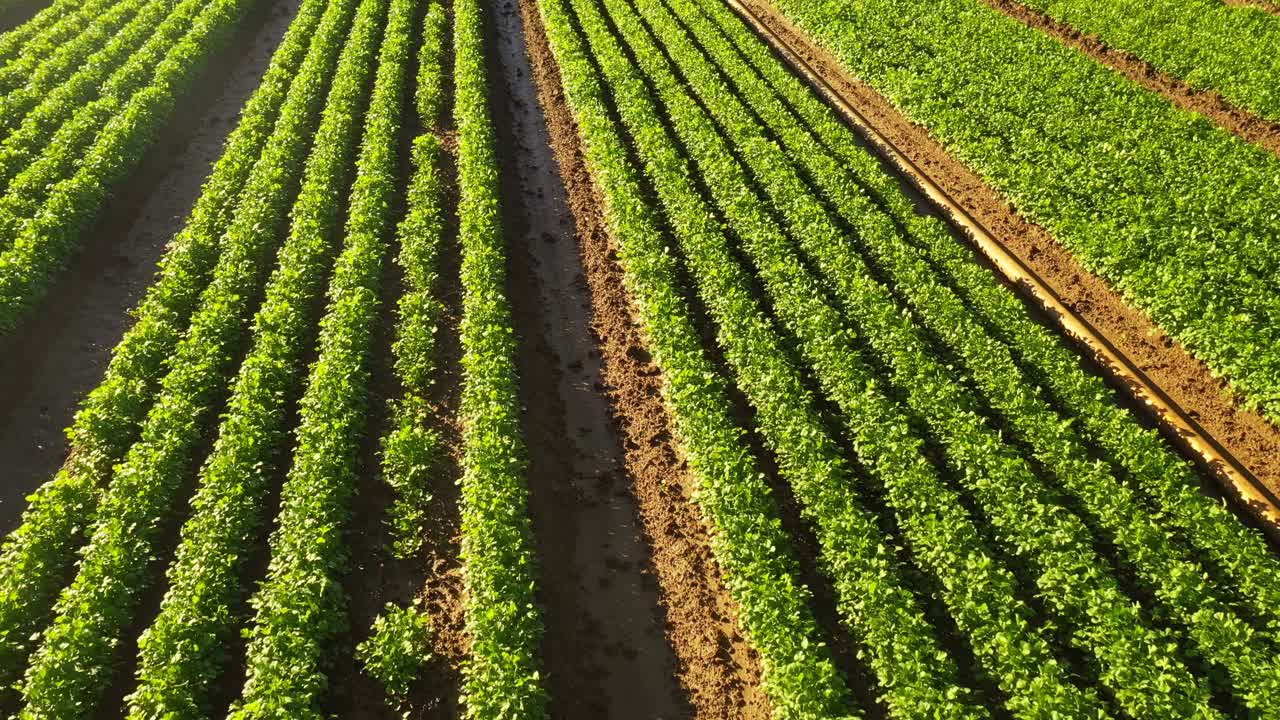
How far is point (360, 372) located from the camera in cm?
1343

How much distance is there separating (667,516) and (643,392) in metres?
3.19

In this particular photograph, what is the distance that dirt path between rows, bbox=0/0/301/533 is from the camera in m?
13.1

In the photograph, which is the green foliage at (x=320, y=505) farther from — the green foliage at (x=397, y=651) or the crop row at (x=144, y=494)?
the crop row at (x=144, y=494)

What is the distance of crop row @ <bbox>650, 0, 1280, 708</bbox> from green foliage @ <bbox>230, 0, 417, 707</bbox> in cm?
1077

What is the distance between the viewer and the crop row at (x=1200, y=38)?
2259cm

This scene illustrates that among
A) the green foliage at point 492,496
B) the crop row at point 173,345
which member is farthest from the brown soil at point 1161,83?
the crop row at point 173,345

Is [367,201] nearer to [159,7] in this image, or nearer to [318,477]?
[318,477]

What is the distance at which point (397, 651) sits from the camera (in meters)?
9.55

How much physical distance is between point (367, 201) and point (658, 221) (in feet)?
26.2

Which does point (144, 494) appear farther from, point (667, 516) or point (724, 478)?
point (724, 478)

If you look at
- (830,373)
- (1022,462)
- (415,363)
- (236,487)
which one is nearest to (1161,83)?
(830,373)

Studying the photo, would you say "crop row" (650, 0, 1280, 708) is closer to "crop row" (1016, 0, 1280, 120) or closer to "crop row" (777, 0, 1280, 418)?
"crop row" (777, 0, 1280, 418)

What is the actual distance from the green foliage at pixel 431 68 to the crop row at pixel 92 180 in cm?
822

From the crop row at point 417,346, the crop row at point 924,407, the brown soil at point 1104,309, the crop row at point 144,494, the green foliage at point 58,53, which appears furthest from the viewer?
the green foliage at point 58,53
